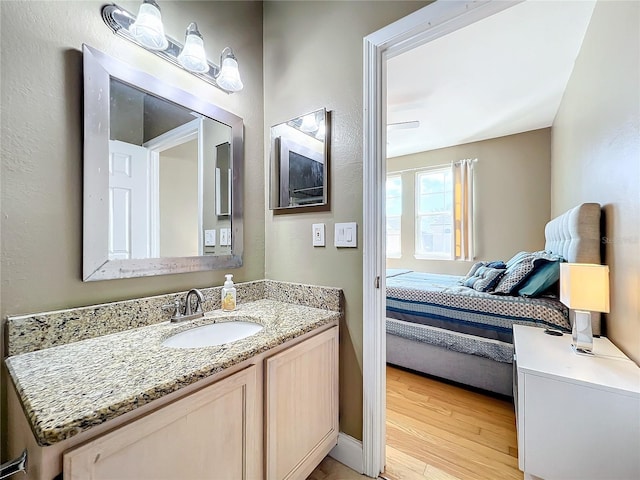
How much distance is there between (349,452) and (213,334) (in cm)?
87

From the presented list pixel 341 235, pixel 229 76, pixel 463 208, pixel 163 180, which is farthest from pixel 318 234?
pixel 463 208

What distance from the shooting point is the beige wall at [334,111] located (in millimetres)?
1316

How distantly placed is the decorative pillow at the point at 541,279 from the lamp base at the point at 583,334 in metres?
0.72

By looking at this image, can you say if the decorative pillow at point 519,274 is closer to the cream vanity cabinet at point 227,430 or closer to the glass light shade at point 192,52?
the cream vanity cabinet at point 227,430

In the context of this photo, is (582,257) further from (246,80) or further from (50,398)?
(50,398)

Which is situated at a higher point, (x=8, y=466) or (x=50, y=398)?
(x=50, y=398)

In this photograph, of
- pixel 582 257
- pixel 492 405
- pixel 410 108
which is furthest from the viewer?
pixel 410 108

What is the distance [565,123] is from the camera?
271 centimetres

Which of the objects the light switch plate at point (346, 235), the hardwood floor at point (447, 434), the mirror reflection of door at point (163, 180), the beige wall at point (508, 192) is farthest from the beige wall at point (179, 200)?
the beige wall at point (508, 192)

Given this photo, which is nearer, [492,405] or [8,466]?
[8,466]

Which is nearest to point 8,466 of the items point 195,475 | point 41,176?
point 195,475

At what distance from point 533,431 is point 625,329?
2.13 ft

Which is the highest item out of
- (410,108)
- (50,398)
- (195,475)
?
(410,108)

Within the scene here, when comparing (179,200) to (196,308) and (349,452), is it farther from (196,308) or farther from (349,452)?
(349,452)
